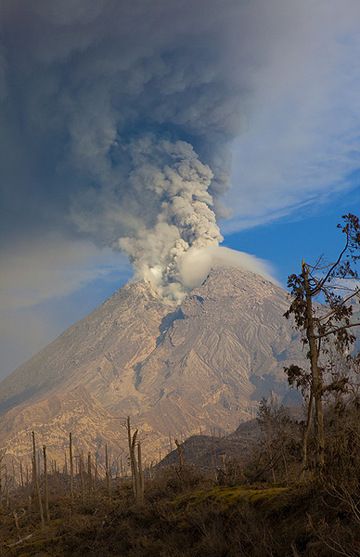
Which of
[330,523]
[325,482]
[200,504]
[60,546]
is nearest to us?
[330,523]

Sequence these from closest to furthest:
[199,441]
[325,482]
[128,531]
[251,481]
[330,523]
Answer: [330,523]
[325,482]
[128,531]
[251,481]
[199,441]

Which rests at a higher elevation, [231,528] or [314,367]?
[314,367]

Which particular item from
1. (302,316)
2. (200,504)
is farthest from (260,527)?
(302,316)

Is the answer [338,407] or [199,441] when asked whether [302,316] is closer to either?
[338,407]

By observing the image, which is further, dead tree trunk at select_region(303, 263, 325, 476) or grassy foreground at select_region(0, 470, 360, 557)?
dead tree trunk at select_region(303, 263, 325, 476)

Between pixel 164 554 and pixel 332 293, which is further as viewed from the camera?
pixel 332 293

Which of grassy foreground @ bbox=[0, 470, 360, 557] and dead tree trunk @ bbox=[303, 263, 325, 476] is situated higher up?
dead tree trunk @ bbox=[303, 263, 325, 476]

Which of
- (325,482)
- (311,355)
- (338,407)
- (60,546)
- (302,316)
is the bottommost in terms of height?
(60,546)

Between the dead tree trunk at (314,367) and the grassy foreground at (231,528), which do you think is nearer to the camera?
the grassy foreground at (231,528)

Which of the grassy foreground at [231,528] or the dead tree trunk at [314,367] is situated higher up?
the dead tree trunk at [314,367]

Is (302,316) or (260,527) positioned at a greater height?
(302,316)

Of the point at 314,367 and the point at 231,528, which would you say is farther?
the point at 314,367
